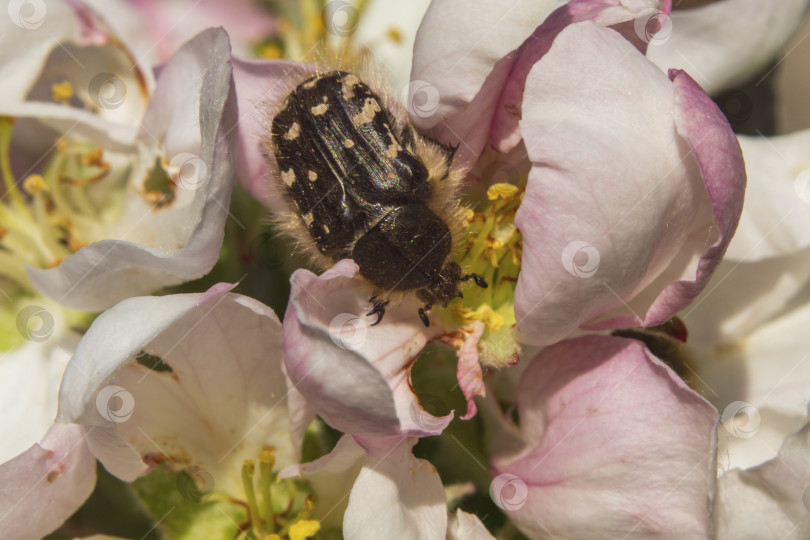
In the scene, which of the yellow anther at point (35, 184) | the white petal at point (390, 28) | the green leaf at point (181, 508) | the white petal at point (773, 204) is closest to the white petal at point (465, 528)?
the green leaf at point (181, 508)

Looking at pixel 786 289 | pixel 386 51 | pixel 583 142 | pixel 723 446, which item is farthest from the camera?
pixel 386 51

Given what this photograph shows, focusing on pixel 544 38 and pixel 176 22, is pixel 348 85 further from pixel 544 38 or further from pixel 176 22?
pixel 176 22

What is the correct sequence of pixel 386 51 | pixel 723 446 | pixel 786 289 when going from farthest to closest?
pixel 386 51
pixel 786 289
pixel 723 446

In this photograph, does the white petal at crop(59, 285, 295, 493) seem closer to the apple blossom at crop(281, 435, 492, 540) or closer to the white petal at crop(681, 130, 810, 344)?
the apple blossom at crop(281, 435, 492, 540)

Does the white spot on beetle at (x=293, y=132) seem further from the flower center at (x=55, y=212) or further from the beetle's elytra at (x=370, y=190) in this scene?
the flower center at (x=55, y=212)

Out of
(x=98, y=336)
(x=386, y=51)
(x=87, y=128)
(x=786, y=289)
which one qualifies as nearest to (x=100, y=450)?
(x=98, y=336)

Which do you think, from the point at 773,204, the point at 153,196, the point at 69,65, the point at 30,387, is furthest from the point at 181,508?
the point at 773,204

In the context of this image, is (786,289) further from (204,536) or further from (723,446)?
(204,536)
